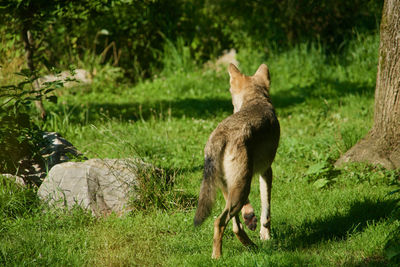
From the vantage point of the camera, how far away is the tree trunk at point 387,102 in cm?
571

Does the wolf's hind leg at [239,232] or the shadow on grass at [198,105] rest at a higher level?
the wolf's hind leg at [239,232]

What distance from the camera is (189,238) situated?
15.0 ft

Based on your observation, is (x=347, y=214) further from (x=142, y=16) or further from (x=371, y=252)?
(x=142, y=16)

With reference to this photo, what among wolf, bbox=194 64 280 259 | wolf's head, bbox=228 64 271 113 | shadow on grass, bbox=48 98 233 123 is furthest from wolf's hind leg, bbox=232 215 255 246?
shadow on grass, bbox=48 98 233 123

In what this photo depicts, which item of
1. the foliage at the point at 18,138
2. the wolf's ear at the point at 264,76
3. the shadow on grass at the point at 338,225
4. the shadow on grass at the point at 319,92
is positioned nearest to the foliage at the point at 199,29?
the shadow on grass at the point at 319,92

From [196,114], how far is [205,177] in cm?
545

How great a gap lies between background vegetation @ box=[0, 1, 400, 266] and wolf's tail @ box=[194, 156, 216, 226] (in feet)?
1.51

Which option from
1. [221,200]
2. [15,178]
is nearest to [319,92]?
[221,200]

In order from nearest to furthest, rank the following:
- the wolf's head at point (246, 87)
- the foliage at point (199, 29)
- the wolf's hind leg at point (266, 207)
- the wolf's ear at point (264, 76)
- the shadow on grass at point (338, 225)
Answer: the shadow on grass at point (338, 225) < the wolf's hind leg at point (266, 207) < the wolf's head at point (246, 87) < the wolf's ear at point (264, 76) < the foliage at point (199, 29)

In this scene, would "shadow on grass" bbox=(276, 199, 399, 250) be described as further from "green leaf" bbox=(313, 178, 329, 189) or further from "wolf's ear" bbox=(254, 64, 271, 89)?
"wolf's ear" bbox=(254, 64, 271, 89)

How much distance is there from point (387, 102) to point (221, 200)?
2.48 meters

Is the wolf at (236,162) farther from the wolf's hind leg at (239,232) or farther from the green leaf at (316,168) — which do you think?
the green leaf at (316,168)

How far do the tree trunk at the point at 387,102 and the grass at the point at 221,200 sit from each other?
255 mm

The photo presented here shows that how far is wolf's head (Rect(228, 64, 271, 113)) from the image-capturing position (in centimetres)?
497
